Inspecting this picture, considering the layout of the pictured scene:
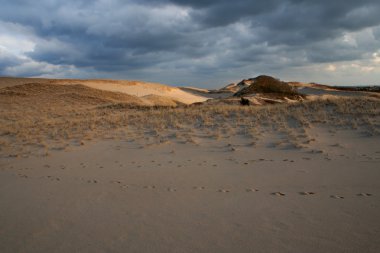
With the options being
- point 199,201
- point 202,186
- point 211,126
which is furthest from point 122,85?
point 199,201

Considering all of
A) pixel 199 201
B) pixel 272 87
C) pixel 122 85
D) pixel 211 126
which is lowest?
pixel 199 201

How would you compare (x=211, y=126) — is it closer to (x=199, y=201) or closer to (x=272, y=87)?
(x=199, y=201)

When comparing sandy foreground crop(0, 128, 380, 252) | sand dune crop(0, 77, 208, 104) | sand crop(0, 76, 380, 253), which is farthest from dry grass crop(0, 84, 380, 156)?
sand dune crop(0, 77, 208, 104)

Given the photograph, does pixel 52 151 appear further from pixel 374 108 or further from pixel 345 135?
pixel 374 108

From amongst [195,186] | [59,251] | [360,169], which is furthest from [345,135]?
[59,251]

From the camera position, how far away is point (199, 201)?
3902mm

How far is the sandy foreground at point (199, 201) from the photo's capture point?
2.90 m

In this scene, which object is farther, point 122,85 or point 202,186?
point 122,85

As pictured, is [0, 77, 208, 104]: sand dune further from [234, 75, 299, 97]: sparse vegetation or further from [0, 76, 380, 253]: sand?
[0, 76, 380, 253]: sand

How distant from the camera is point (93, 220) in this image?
346cm

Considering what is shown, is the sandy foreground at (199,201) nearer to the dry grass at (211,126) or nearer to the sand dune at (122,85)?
the dry grass at (211,126)

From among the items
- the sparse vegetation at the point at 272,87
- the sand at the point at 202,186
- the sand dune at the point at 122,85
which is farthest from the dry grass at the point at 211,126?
the sand dune at the point at 122,85

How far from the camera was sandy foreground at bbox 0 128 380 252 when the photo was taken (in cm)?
290

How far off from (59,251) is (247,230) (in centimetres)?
185
